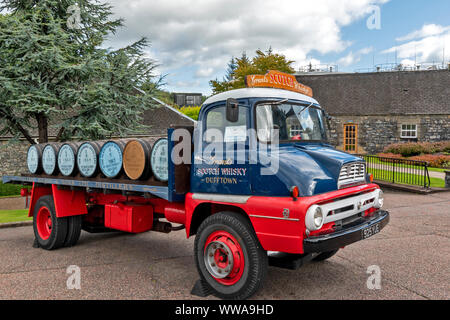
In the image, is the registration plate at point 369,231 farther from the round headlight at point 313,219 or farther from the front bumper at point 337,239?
the round headlight at point 313,219

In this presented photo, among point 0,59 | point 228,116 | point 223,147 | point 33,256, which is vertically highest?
point 0,59

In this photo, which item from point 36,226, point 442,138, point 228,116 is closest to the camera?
point 228,116

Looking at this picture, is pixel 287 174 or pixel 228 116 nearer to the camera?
pixel 287 174

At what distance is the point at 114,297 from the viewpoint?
4504 millimetres

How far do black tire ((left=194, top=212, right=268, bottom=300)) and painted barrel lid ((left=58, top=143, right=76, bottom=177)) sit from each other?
121 inches

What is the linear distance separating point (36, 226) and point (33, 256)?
33.8 inches

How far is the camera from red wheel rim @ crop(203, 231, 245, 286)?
13.9ft

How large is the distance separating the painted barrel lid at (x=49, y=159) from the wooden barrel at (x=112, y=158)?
1.41 metres

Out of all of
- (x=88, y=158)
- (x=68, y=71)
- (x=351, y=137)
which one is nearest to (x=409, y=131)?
(x=351, y=137)

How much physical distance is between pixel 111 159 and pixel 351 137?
26.9 meters

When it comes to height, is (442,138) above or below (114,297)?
above

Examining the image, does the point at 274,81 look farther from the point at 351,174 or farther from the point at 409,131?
the point at 409,131

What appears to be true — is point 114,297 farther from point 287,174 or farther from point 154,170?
point 287,174

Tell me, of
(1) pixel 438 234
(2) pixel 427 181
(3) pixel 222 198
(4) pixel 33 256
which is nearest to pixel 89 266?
(4) pixel 33 256
